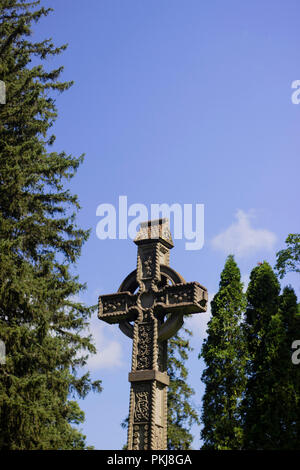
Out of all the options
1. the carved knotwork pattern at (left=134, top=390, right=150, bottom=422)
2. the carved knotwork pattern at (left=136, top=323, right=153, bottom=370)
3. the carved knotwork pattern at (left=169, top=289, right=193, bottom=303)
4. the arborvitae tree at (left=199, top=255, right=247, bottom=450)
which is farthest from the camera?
the arborvitae tree at (left=199, top=255, right=247, bottom=450)

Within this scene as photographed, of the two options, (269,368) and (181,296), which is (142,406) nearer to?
(181,296)

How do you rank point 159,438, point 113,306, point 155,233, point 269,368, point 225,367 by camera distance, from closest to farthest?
point 159,438 < point 155,233 < point 113,306 < point 269,368 < point 225,367

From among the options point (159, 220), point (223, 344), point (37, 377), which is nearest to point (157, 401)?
point (159, 220)

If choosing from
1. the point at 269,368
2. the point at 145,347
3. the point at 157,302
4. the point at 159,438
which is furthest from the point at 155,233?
the point at 269,368

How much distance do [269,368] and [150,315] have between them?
879cm

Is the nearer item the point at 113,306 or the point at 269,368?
the point at 113,306

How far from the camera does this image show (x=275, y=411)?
1582cm

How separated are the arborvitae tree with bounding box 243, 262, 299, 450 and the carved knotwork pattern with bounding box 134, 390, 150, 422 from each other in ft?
27.4

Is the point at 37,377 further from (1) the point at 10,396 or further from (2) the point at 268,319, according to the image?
(2) the point at 268,319

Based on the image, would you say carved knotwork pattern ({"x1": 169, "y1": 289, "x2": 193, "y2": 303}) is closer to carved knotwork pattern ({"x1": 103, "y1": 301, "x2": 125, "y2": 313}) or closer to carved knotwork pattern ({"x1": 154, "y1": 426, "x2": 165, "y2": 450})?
carved knotwork pattern ({"x1": 103, "y1": 301, "x2": 125, "y2": 313})

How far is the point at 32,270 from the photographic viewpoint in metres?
12.8

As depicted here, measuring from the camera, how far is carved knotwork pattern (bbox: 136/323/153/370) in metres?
8.68

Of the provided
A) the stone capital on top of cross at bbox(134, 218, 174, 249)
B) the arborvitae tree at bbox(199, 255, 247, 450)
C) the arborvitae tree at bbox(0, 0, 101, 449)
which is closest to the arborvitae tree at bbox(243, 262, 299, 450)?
the arborvitae tree at bbox(199, 255, 247, 450)
